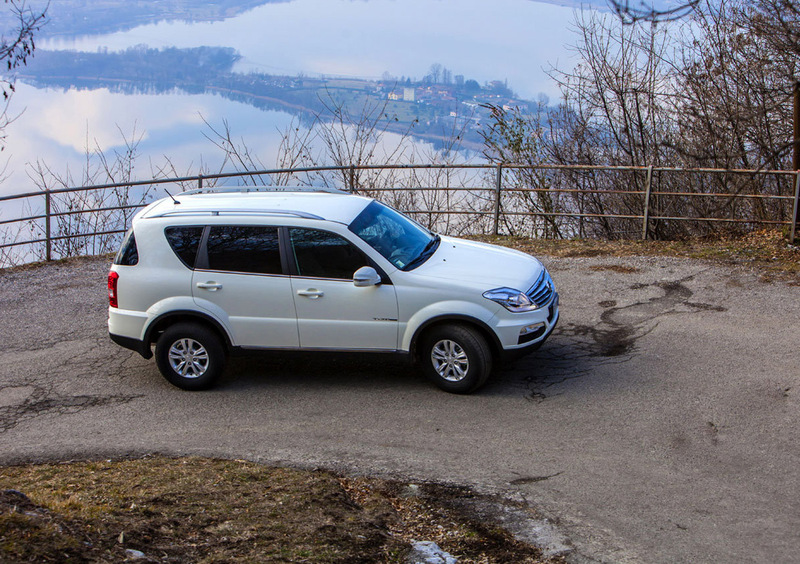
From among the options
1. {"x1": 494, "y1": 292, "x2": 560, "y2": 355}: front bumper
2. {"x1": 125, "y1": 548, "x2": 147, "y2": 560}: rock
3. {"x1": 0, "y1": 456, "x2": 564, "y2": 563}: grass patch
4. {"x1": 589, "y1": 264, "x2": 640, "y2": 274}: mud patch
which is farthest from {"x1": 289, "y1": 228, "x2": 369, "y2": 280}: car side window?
{"x1": 589, "y1": 264, "x2": 640, "y2": 274}: mud patch

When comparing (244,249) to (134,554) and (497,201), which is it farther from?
(497,201)

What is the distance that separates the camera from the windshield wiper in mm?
7641

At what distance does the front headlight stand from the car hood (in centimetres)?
7

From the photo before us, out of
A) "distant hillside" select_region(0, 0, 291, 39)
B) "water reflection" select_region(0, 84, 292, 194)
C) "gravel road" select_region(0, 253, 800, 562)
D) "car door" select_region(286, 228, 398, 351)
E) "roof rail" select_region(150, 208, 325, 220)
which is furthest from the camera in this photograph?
"distant hillside" select_region(0, 0, 291, 39)

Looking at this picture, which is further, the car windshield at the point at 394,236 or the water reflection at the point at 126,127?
the water reflection at the point at 126,127

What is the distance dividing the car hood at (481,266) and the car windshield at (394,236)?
14 cm

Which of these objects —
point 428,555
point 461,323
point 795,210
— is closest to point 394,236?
point 461,323

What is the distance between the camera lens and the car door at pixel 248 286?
7605mm

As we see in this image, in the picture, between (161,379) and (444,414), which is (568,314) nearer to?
(444,414)

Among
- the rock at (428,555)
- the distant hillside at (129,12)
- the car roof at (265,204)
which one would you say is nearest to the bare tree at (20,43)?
the car roof at (265,204)

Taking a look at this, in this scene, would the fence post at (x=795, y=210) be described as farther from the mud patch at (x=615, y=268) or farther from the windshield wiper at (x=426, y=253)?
the windshield wiper at (x=426, y=253)

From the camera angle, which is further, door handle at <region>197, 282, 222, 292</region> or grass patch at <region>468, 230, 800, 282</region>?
grass patch at <region>468, 230, 800, 282</region>

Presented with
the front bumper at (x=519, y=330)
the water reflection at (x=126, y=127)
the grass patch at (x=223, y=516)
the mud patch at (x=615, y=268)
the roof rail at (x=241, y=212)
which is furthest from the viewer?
the water reflection at (x=126, y=127)

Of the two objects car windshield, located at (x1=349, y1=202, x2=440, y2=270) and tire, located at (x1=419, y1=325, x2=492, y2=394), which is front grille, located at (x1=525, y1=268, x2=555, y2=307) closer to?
tire, located at (x1=419, y1=325, x2=492, y2=394)
